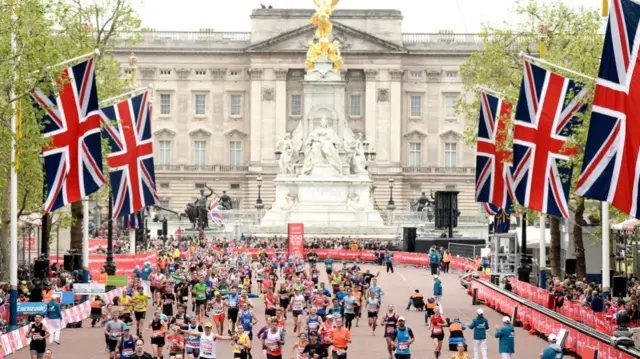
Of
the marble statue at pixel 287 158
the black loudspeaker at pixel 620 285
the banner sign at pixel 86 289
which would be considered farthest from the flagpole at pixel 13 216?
the marble statue at pixel 287 158

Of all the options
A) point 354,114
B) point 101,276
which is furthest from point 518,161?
point 354,114

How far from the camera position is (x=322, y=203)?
9062 centimetres

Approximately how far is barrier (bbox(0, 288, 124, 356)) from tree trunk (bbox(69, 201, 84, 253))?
24.6 ft

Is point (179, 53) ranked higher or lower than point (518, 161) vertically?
higher

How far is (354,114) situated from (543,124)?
98.2 metres

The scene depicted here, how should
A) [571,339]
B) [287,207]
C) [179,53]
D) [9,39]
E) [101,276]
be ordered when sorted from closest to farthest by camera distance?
[571,339] → [9,39] → [101,276] → [287,207] → [179,53]

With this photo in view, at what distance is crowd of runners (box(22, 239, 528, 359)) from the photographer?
28.4 meters

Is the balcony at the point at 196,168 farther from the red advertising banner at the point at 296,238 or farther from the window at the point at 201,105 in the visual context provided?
the red advertising banner at the point at 296,238

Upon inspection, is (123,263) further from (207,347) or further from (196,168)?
(196,168)

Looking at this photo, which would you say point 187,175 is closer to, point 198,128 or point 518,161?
point 198,128

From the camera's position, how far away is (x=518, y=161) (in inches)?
1330

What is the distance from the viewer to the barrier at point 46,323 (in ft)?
107

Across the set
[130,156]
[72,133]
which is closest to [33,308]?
[72,133]

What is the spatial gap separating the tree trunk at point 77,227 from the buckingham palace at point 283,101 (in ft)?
245
